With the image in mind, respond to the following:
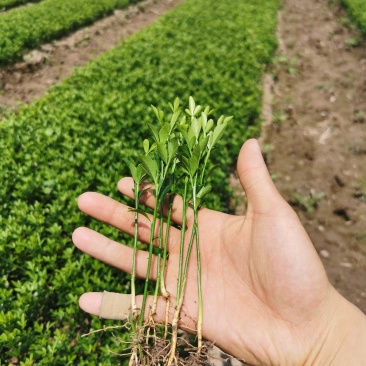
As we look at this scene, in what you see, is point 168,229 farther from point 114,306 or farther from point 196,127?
point 196,127

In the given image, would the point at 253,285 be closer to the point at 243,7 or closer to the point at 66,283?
the point at 66,283

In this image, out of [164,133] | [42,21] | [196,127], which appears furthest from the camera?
[42,21]

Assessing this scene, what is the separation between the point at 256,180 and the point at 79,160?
2670 millimetres

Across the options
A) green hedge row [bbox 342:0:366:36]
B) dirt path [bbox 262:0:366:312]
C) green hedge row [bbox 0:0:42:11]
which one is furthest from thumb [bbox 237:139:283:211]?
green hedge row [bbox 0:0:42:11]

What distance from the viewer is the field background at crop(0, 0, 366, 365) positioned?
361 cm

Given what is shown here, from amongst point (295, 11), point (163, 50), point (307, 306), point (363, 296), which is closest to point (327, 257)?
point (363, 296)

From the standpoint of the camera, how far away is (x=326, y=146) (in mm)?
7281

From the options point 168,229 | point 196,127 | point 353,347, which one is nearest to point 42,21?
point 196,127

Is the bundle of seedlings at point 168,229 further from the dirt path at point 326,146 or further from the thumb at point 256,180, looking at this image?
the dirt path at point 326,146

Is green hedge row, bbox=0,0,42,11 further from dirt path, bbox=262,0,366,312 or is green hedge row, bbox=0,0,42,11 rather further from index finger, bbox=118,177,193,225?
index finger, bbox=118,177,193,225

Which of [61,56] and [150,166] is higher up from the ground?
[150,166]

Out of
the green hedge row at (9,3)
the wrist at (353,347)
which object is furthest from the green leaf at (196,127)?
the green hedge row at (9,3)

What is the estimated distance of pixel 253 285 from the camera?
3.03 meters

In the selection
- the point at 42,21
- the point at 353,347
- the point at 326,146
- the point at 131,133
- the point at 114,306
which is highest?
the point at 42,21
